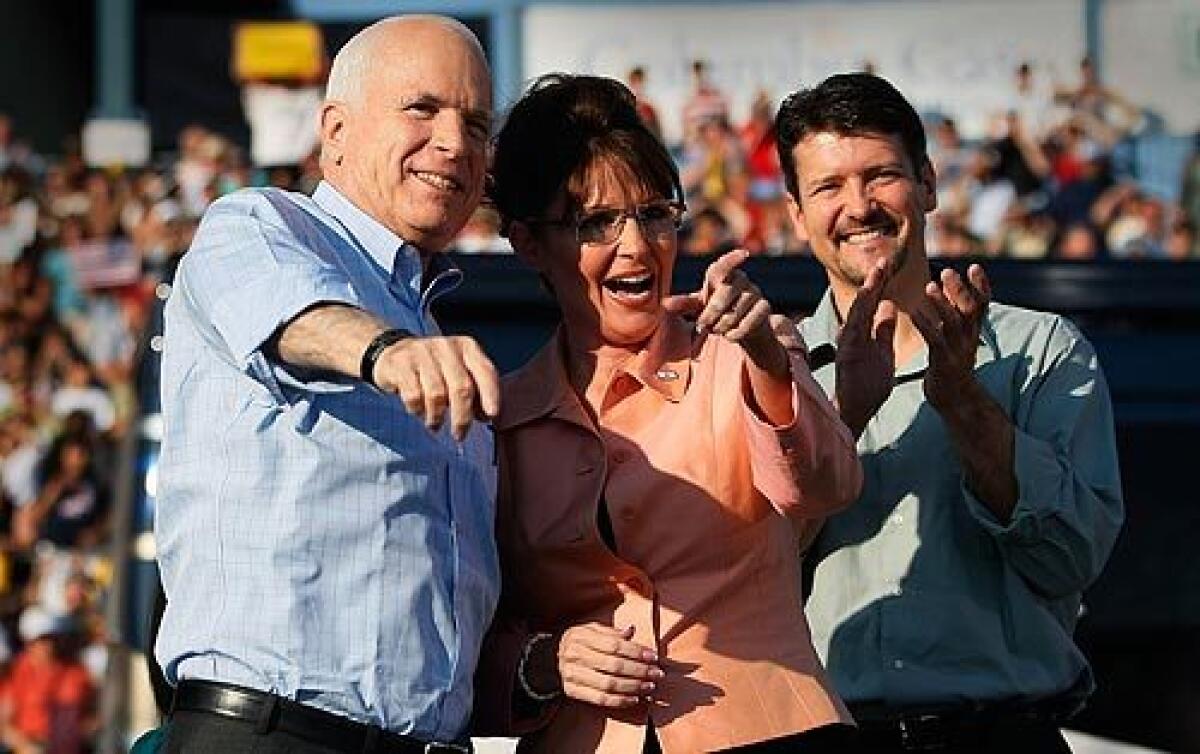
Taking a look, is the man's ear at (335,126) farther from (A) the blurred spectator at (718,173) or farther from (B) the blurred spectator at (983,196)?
(B) the blurred spectator at (983,196)

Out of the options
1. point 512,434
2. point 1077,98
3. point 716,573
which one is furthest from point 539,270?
point 1077,98

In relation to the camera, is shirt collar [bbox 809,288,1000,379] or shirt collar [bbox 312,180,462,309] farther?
shirt collar [bbox 809,288,1000,379]

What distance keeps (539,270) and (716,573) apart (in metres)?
0.58

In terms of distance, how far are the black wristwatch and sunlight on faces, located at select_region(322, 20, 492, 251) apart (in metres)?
0.56

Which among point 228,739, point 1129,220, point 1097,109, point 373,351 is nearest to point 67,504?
point 1129,220

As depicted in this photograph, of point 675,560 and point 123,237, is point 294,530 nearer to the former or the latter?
point 675,560

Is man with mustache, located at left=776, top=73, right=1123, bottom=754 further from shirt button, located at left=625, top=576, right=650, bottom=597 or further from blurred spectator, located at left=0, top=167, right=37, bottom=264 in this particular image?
blurred spectator, located at left=0, top=167, right=37, bottom=264

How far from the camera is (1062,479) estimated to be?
4.20 m

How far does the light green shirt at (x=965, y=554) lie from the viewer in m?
4.29

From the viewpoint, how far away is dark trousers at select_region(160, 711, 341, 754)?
3418 millimetres

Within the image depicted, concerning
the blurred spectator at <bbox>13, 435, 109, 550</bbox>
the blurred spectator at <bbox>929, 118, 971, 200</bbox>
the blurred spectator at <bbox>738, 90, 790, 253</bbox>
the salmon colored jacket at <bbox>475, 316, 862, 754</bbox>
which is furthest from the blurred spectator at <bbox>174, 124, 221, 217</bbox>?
the salmon colored jacket at <bbox>475, 316, 862, 754</bbox>

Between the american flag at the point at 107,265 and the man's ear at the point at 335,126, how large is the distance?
12082 millimetres

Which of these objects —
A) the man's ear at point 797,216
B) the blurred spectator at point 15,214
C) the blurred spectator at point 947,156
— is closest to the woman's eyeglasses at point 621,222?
the man's ear at point 797,216

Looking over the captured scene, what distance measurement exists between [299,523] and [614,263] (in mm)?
680
